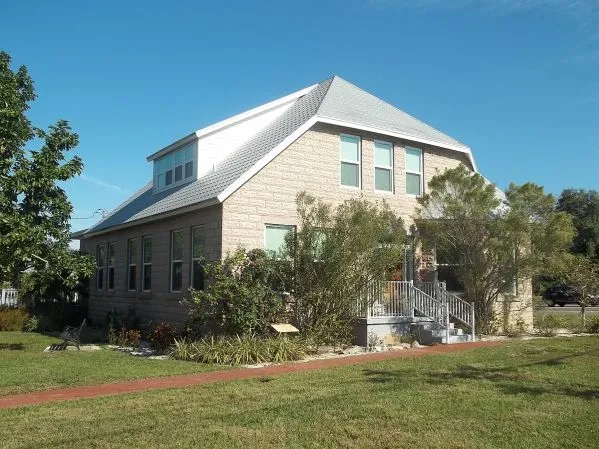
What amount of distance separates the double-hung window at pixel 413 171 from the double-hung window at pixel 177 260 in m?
7.21

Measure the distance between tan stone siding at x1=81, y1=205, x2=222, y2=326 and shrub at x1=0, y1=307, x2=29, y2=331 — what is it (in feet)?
8.57

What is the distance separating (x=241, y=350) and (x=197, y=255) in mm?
4397

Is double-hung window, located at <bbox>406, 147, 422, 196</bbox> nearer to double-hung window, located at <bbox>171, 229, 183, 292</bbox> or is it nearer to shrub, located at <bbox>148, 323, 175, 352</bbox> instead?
double-hung window, located at <bbox>171, 229, 183, 292</bbox>

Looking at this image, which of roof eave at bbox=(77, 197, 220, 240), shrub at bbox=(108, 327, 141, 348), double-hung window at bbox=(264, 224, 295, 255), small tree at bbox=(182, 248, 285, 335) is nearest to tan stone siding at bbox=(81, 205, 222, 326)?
roof eave at bbox=(77, 197, 220, 240)

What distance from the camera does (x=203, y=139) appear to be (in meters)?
18.1

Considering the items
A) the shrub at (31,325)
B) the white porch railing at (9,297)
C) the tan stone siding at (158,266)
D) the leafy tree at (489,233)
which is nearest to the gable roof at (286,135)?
the tan stone siding at (158,266)

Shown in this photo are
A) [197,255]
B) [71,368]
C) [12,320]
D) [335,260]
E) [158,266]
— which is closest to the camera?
[71,368]

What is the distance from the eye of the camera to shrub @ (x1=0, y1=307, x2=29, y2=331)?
22.1 m

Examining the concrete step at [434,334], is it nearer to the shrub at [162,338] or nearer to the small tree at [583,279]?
the small tree at [583,279]

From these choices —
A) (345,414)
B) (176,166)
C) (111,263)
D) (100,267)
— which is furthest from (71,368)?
(100,267)

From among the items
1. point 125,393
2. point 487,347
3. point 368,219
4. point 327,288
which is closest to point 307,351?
point 327,288

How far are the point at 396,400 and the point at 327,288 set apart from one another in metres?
6.40

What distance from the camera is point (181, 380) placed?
10.2 meters

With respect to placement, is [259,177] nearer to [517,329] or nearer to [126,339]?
[126,339]
